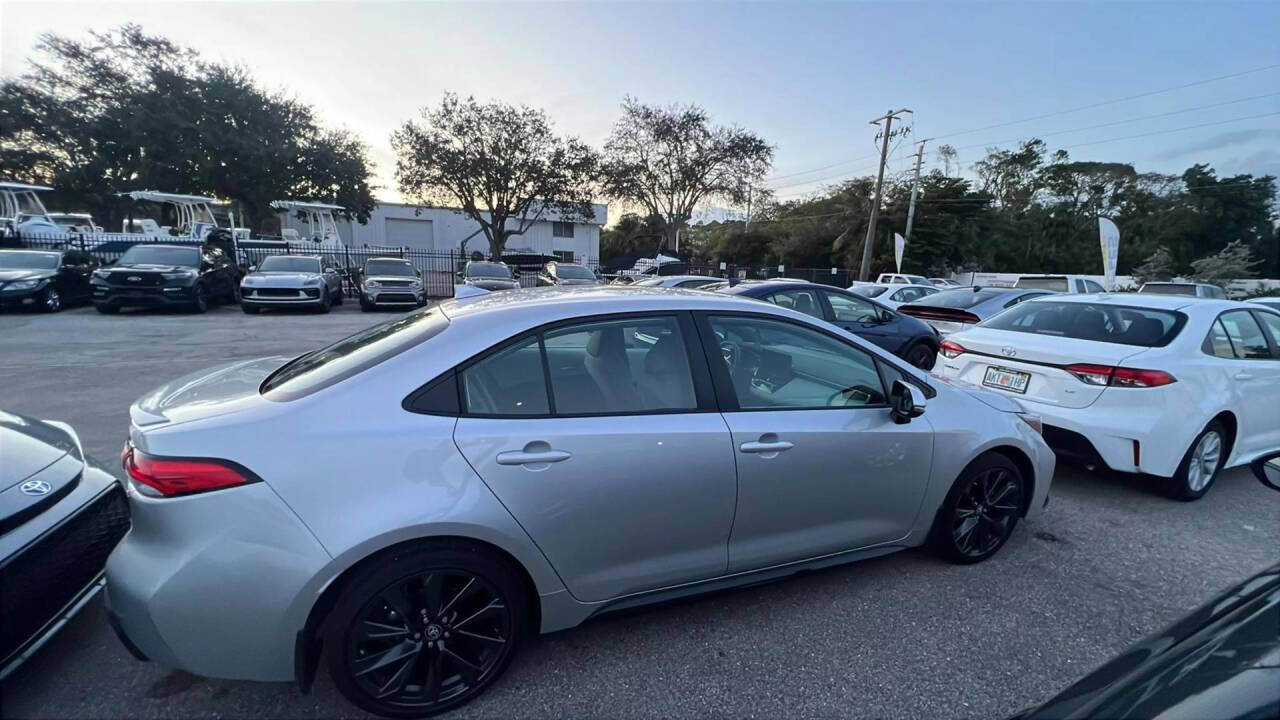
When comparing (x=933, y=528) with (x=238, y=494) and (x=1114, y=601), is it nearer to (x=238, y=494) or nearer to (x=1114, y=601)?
(x=1114, y=601)

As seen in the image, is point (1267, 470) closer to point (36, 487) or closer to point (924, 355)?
point (36, 487)

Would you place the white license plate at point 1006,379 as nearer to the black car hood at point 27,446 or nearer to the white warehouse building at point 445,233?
the black car hood at point 27,446

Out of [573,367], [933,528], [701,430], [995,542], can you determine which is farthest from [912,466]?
[573,367]

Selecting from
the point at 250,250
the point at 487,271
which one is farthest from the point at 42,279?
the point at 487,271

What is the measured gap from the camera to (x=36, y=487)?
2189mm

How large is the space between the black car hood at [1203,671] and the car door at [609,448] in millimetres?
1237

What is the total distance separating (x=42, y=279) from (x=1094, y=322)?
713 inches

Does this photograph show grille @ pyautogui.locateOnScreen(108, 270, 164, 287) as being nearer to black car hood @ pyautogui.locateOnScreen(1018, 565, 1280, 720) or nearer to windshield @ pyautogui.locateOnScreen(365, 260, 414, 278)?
windshield @ pyautogui.locateOnScreen(365, 260, 414, 278)

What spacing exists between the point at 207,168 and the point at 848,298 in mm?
34594

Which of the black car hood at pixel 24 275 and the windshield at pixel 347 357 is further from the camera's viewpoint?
the black car hood at pixel 24 275

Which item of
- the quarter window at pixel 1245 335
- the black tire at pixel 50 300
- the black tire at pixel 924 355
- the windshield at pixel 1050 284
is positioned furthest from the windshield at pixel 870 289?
the black tire at pixel 50 300

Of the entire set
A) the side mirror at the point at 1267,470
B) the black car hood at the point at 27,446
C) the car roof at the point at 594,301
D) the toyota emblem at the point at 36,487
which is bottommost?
the toyota emblem at the point at 36,487

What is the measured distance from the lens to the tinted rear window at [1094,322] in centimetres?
411

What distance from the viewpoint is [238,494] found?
1.80 m
